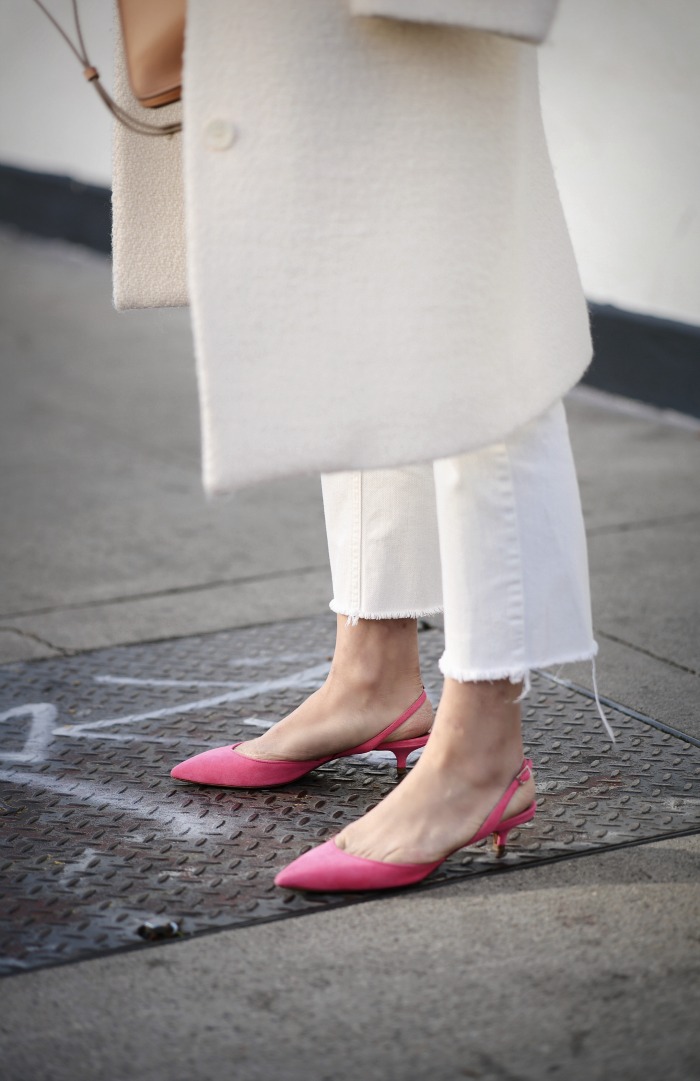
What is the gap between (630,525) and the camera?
351 centimetres

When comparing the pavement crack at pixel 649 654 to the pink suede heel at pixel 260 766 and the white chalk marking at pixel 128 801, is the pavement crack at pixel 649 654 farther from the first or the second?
the white chalk marking at pixel 128 801

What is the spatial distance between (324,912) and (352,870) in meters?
0.06

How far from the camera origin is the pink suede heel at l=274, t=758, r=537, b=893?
1739mm

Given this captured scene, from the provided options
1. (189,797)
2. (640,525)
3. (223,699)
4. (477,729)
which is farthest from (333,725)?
(640,525)

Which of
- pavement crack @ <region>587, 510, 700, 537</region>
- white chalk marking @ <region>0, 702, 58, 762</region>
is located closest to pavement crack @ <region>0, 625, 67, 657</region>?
white chalk marking @ <region>0, 702, 58, 762</region>

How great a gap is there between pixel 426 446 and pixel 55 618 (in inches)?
62.8

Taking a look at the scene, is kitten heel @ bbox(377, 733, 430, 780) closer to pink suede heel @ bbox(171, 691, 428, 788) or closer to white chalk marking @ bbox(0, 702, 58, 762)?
pink suede heel @ bbox(171, 691, 428, 788)

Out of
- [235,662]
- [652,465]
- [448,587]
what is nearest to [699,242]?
[652,465]

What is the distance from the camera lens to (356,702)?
6.79 feet

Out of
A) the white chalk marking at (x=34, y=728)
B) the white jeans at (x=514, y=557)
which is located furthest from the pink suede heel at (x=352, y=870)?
the white chalk marking at (x=34, y=728)

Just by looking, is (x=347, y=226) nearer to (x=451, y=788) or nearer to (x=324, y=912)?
(x=451, y=788)

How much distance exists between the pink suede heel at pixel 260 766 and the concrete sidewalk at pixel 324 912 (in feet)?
1.17

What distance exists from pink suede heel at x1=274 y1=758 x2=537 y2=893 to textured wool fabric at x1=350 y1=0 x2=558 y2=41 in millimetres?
939

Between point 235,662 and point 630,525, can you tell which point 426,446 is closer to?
point 235,662
